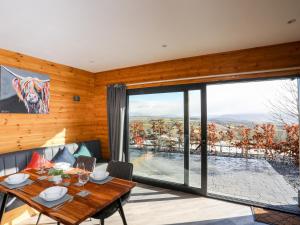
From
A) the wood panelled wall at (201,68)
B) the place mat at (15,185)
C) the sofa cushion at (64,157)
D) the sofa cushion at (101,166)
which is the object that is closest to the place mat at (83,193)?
the place mat at (15,185)

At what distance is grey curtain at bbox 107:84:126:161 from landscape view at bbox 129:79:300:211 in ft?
0.90

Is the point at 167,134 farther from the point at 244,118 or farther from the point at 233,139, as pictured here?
the point at 233,139

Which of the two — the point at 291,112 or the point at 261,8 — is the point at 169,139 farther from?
the point at 261,8

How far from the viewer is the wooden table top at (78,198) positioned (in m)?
1.24

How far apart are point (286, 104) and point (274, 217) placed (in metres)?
1.81

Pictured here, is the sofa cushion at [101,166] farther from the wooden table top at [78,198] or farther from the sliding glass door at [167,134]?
the wooden table top at [78,198]

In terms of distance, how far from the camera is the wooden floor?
2.36m

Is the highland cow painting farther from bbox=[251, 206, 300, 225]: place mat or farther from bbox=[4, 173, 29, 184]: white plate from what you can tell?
bbox=[251, 206, 300, 225]: place mat

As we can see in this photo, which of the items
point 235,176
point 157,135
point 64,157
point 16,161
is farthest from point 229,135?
point 16,161

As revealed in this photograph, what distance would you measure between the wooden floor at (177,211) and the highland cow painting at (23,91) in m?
1.73

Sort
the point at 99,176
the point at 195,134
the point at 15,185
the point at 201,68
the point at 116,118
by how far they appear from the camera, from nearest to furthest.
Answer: the point at 15,185 → the point at 99,176 → the point at 201,68 → the point at 195,134 → the point at 116,118

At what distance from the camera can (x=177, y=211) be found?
262cm

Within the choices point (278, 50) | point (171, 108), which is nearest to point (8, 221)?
point (171, 108)

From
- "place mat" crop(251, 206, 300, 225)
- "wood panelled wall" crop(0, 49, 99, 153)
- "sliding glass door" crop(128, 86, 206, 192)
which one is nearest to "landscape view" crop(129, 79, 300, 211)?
"sliding glass door" crop(128, 86, 206, 192)
